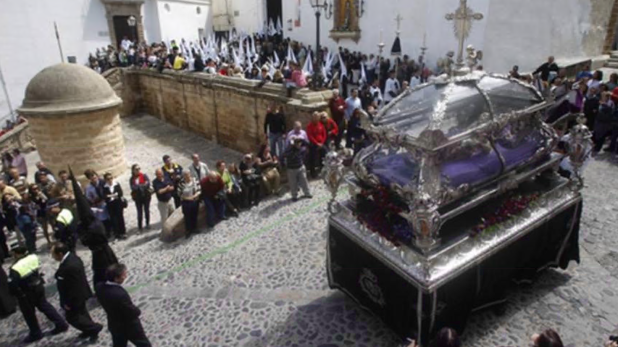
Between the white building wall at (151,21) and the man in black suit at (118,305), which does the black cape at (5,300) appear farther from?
the white building wall at (151,21)

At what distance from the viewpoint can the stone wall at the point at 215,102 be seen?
11391 millimetres

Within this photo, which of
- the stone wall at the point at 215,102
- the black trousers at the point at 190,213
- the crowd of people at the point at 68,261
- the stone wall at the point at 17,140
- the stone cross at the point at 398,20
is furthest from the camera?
the stone wall at the point at 17,140

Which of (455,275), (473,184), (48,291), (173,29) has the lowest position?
(48,291)

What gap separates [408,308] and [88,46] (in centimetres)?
2614

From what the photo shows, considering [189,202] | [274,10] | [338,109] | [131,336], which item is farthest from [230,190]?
[274,10]

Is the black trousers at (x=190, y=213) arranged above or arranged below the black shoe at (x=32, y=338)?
above

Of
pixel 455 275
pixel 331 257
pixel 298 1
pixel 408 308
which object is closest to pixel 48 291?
pixel 331 257

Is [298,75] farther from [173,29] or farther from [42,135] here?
[173,29]

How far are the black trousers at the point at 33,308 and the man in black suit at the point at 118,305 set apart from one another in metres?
1.50

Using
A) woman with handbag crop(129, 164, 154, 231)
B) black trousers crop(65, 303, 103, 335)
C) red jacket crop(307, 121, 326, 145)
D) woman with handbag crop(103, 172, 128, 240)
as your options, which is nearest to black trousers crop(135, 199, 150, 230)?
woman with handbag crop(129, 164, 154, 231)

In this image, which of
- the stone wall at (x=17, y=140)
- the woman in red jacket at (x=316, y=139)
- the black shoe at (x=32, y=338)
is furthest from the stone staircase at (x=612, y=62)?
the stone wall at (x=17, y=140)

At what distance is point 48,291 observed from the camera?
6414mm

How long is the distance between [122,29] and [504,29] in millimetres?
22036

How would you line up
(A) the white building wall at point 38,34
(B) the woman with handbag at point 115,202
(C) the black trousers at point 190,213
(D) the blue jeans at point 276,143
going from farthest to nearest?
(A) the white building wall at point 38,34, (D) the blue jeans at point 276,143, (B) the woman with handbag at point 115,202, (C) the black trousers at point 190,213
